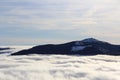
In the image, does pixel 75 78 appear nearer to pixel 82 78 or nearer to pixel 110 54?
pixel 82 78

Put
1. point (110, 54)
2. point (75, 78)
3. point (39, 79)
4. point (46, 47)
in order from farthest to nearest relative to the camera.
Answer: point (46, 47) → point (110, 54) → point (75, 78) → point (39, 79)

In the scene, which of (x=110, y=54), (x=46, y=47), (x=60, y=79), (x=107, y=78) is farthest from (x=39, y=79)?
(x=46, y=47)

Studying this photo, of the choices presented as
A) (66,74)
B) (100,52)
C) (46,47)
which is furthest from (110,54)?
(66,74)

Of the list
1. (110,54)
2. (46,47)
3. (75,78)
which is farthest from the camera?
(46,47)

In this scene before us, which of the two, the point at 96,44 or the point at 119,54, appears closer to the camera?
the point at 119,54

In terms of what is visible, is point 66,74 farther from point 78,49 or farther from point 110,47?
point 110,47

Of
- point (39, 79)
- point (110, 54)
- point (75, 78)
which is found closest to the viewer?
point (39, 79)
